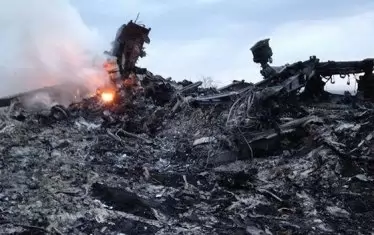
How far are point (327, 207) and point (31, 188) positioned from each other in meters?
5.60

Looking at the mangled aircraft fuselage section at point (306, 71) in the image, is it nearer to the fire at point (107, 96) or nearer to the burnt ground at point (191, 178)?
the burnt ground at point (191, 178)

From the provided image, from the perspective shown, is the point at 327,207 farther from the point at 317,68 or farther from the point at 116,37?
the point at 116,37

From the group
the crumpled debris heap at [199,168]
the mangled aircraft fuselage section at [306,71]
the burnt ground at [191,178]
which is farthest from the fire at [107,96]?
the mangled aircraft fuselage section at [306,71]

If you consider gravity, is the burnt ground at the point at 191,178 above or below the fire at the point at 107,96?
below

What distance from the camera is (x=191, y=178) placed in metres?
8.70

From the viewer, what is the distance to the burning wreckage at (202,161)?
640cm

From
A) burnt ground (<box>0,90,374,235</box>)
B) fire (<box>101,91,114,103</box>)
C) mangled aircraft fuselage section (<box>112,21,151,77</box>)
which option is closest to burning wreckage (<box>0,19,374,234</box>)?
burnt ground (<box>0,90,374,235</box>)

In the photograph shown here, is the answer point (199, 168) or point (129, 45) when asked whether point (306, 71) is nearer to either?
point (199, 168)

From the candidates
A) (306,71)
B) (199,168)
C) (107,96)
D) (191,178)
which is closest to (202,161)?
(199,168)

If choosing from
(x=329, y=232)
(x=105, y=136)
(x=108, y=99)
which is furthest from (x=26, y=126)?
(x=329, y=232)

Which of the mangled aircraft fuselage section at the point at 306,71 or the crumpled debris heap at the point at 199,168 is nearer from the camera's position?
the crumpled debris heap at the point at 199,168

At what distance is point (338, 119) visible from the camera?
33.2ft

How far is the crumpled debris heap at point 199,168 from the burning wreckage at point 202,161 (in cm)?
3

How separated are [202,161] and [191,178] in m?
1.17
